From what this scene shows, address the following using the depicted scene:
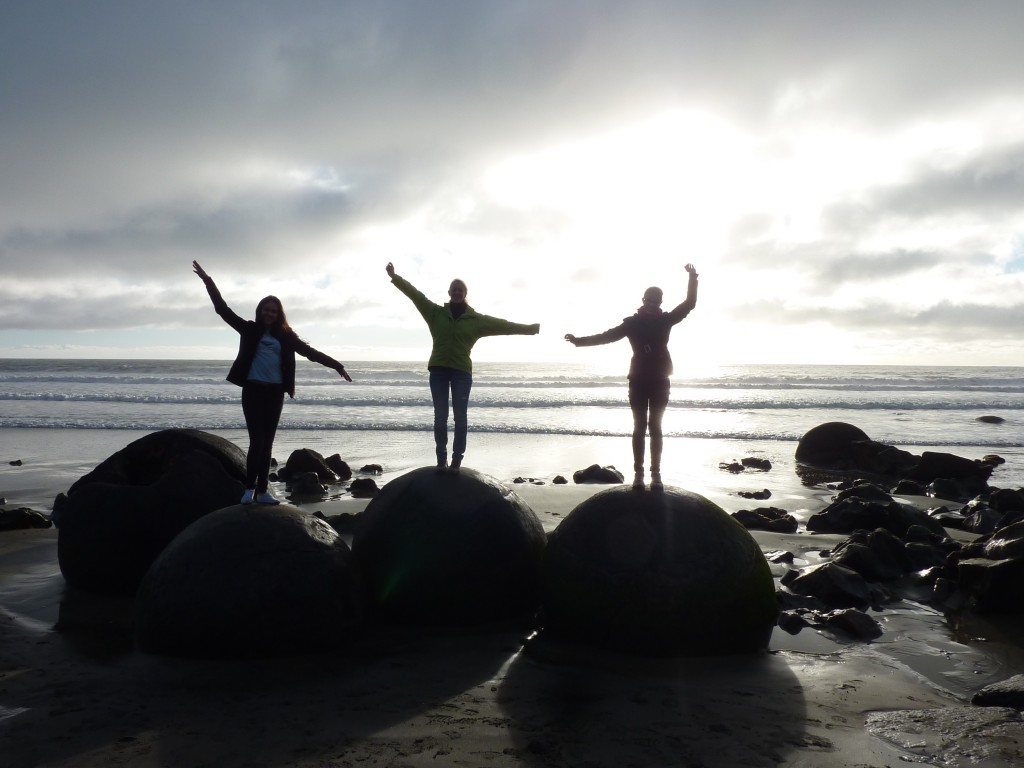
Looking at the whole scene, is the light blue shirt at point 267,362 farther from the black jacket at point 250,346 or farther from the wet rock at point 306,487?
the wet rock at point 306,487

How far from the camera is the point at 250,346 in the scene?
23.5 ft

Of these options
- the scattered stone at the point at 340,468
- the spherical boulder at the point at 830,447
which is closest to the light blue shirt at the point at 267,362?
the scattered stone at the point at 340,468

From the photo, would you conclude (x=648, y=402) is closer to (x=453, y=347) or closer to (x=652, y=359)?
(x=652, y=359)

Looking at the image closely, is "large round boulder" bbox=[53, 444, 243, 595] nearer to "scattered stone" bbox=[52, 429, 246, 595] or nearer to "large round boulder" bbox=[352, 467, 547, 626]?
"scattered stone" bbox=[52, 429, 246, 595]

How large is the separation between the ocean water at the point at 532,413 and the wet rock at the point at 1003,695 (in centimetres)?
1238

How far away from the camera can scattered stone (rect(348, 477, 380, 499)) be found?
13.7m

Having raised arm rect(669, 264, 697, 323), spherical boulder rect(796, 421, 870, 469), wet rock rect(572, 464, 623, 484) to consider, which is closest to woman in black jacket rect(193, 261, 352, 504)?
raised arm rect(669, 264, 697, 323)

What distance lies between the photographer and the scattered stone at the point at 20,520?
412 inches

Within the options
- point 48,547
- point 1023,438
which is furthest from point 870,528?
point 1023,438

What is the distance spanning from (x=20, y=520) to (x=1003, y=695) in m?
11.4

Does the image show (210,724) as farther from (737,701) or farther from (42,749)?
(737,701)

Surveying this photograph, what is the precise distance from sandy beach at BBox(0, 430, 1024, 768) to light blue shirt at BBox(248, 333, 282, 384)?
241 centimetres

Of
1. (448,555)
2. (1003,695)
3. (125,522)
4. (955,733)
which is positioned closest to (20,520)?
(125,522)

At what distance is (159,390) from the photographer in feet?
137
